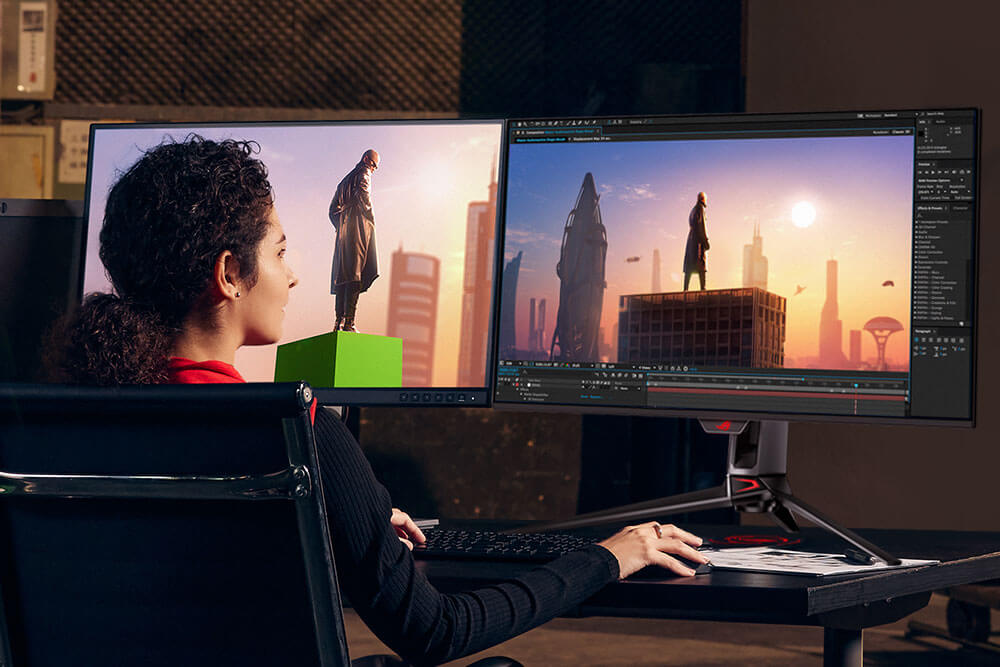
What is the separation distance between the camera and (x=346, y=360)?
4.52 feet

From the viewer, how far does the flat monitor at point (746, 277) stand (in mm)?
1203

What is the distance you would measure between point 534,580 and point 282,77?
10.4 feet

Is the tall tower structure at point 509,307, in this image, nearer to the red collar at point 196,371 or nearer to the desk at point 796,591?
the desk at point 796,591

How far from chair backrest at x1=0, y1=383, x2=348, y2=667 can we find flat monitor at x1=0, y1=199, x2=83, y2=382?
0.92 m

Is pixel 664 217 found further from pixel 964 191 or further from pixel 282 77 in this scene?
pixel 282 77

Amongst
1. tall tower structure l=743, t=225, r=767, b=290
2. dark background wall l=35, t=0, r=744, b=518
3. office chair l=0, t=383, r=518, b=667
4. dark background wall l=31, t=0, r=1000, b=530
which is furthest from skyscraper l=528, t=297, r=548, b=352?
dark background wall l=35, t=0, r=744, b=518

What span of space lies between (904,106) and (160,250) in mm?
2406

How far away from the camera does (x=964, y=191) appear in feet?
3.96

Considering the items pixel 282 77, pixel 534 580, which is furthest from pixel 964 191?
pixel 282 77

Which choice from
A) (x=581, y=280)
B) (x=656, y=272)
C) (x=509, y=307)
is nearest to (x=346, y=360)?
(x=509, y=307)

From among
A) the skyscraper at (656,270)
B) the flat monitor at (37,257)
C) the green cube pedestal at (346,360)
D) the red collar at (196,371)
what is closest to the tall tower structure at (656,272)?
the skyscraper at (656,270)

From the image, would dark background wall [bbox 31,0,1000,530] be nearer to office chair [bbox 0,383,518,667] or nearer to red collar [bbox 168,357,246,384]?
red collar [bbox 168,357,246,384]

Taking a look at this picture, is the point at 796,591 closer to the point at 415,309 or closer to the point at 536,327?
the point at 536,327

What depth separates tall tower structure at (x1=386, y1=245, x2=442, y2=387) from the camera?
4.52 ft
